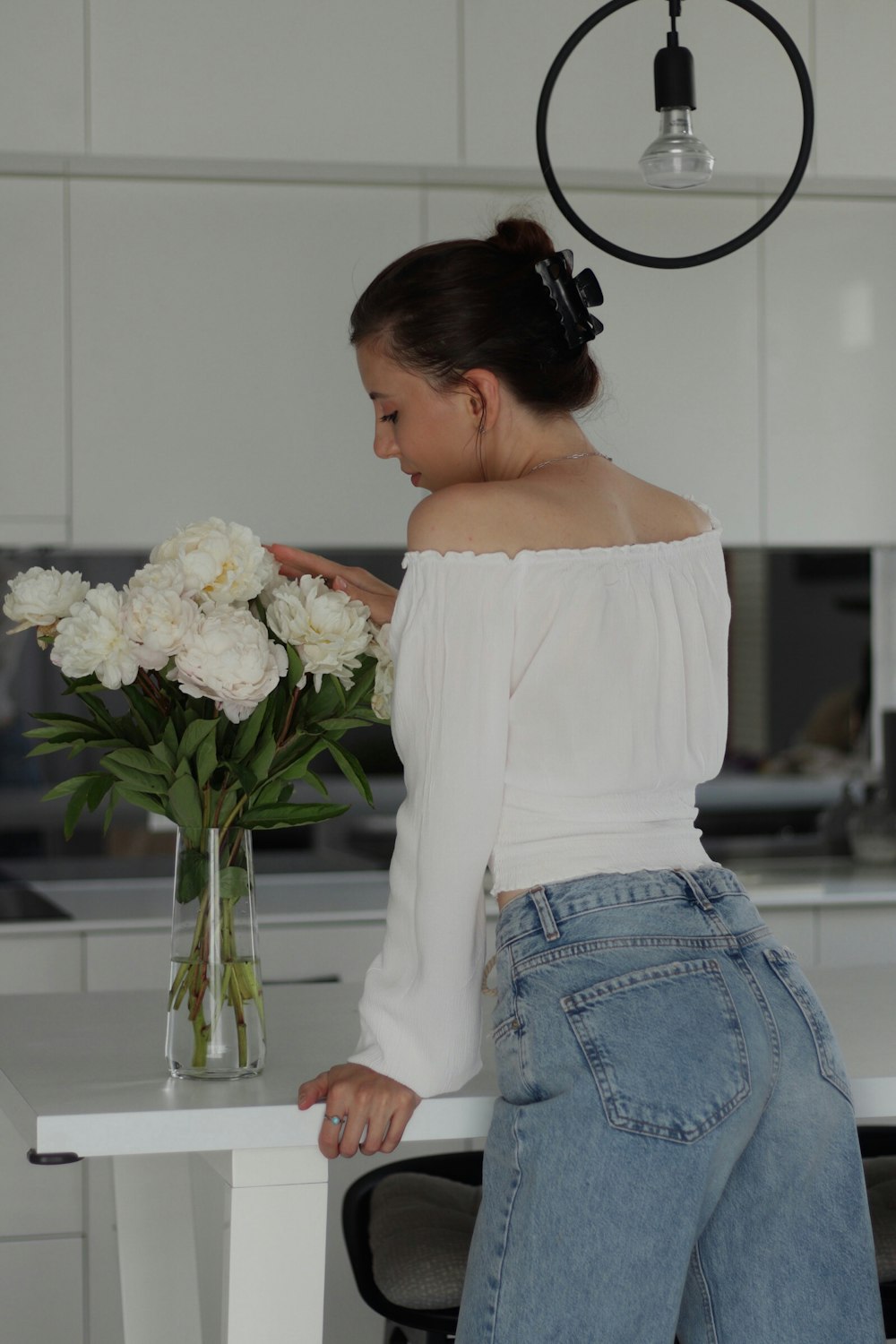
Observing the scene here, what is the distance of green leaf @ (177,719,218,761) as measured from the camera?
1401 millimetres

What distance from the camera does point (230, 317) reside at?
3.28 metres

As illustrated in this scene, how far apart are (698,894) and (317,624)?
0.41m

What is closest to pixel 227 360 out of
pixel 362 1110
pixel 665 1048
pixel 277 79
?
pixel 277 79

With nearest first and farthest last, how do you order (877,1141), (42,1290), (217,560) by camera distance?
1. (217,560)
2. (877,1141)
3. (42,1290)

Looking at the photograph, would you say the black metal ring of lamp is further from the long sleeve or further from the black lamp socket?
the long sleeve

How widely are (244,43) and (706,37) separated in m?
0.93

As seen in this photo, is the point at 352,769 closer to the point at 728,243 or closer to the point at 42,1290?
the point at 728,243

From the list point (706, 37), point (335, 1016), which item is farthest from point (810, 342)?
point (335, 1016)

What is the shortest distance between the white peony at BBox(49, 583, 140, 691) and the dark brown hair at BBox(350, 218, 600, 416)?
34 cm

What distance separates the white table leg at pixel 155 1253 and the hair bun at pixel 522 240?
1.03 metres

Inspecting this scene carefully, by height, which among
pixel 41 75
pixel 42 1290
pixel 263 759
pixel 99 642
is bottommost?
pixel 42 1290

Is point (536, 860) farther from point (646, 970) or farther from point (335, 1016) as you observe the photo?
point (335, 1016)

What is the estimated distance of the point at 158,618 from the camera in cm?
134

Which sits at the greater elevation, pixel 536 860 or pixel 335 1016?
pixel 536 860
